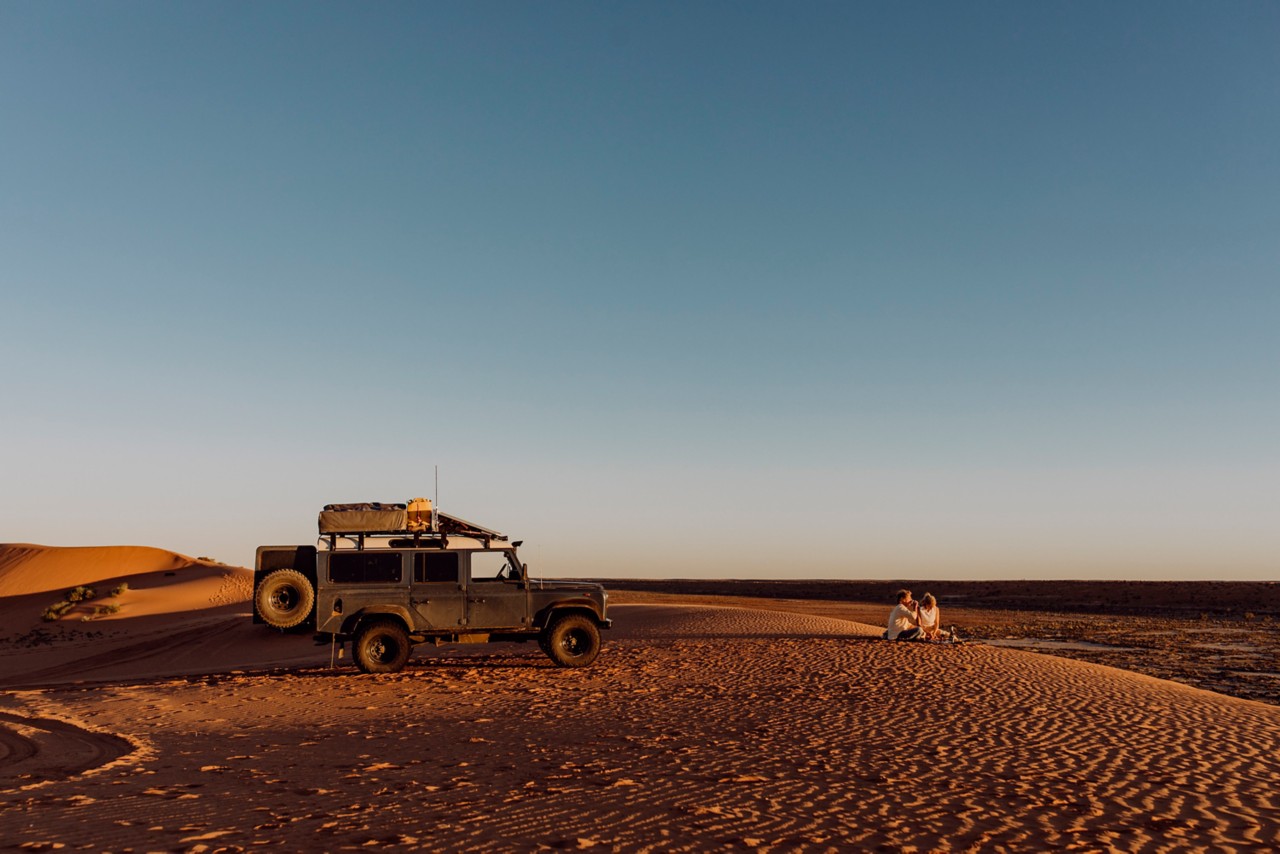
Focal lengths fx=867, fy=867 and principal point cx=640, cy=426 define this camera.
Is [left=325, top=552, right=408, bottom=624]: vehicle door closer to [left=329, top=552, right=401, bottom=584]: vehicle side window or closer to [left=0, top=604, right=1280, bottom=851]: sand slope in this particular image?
[left=329, top=552, right=401, bottom=584]: vehicle side window

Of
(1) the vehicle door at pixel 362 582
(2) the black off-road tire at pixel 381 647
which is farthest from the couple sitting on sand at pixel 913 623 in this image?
(1) the vehicle door at pixel 362 582

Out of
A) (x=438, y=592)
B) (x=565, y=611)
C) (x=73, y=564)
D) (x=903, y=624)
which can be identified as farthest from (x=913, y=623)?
(x=73, y=564)

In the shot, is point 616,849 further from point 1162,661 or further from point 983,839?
point 1162,661

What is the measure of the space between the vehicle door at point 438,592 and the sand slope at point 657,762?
1.16m

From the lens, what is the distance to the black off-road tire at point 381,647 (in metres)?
16.8

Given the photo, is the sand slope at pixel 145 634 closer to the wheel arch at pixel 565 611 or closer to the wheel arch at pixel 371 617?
the wheel arch at pixel 371 617

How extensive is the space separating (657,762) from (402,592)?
8.27m

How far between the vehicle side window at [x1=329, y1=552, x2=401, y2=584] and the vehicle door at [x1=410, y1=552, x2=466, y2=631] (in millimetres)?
411

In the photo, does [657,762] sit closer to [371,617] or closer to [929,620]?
[371,617]

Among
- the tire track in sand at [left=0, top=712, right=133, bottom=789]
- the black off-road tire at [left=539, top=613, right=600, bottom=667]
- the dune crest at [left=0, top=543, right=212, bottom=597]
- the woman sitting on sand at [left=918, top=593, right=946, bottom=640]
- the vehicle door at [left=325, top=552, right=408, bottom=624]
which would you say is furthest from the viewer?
the dune crest at [left=0, top=543, right=212, bottom=597]

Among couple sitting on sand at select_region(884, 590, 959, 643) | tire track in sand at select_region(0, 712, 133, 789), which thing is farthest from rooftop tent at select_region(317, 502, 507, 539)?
couple sitting on sand at select_region(884, 590, 959, 643)

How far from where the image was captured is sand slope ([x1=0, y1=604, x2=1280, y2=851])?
24.5 ft

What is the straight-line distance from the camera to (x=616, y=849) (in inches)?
275

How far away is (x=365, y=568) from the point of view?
16.6 m
